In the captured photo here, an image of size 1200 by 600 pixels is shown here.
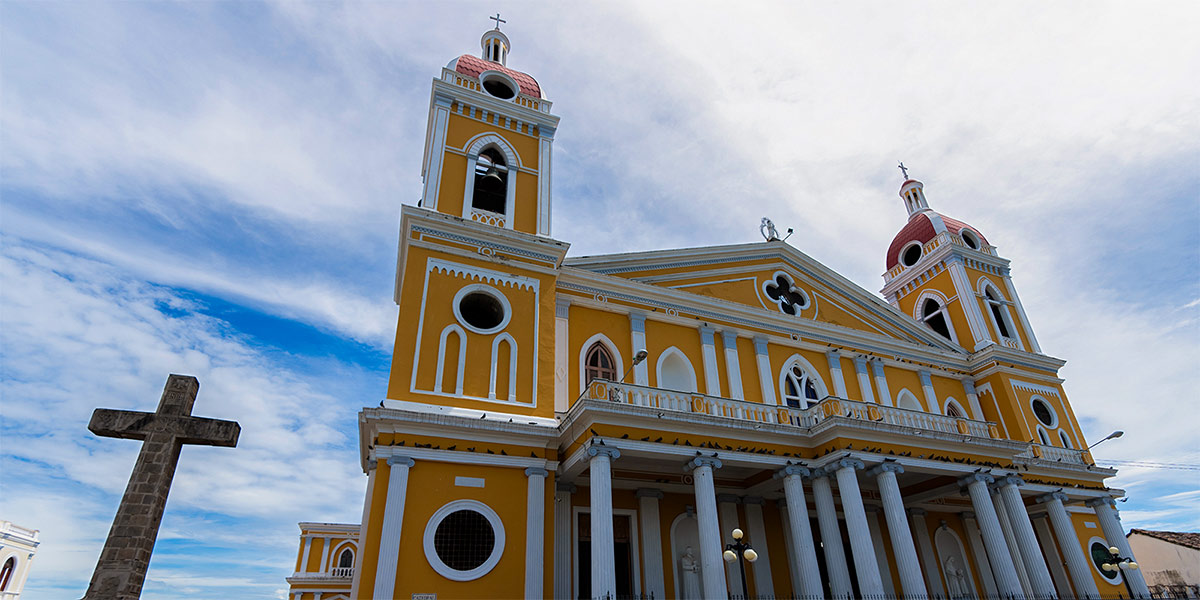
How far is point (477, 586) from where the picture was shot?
1173cm

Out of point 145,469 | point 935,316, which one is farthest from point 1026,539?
point 145,469

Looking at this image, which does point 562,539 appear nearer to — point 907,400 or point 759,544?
point 759,544

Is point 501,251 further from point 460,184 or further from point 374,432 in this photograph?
point 374,432

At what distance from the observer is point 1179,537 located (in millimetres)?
26031

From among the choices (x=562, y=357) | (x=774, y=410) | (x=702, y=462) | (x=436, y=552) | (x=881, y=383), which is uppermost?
(x=881, y=383)

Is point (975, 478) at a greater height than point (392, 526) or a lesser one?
greater

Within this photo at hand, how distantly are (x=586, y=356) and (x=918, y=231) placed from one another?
16.9m

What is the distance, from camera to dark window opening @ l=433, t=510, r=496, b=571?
38.9ft

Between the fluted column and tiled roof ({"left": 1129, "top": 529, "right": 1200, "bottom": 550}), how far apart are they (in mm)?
21318

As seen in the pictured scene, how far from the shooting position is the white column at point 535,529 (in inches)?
472

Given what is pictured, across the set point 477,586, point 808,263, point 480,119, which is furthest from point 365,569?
point 808,263

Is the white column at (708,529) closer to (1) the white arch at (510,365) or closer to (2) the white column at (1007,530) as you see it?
(1) the white arch at (510,365)

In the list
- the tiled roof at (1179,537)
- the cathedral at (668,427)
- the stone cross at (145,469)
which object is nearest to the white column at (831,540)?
the cathedral at (668,427)

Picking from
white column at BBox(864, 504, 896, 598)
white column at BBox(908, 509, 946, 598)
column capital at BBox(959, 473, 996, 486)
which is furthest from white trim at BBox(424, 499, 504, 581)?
white column at BBox(908, 509, 946, 598)
